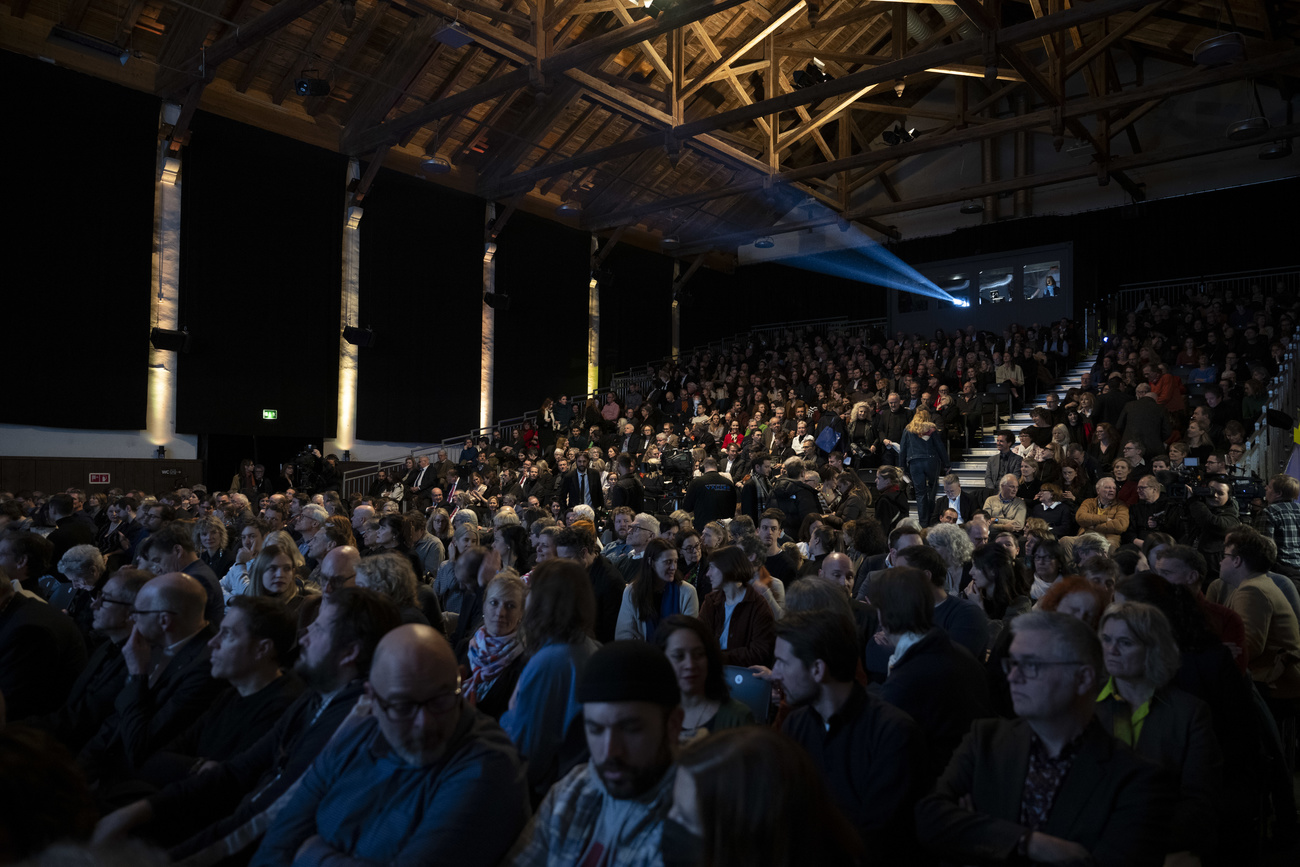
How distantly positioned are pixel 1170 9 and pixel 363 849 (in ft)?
59.7

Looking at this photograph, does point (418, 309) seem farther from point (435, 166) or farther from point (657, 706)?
point (657, 706)

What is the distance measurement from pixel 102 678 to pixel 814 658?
253cm

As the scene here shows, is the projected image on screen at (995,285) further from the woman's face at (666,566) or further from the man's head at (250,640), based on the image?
the man's head at (250,640)

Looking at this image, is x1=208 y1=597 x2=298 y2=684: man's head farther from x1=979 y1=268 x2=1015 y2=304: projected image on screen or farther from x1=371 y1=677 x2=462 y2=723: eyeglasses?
x1=979 y1=268 x2=1015 y2=304: projected image on screen

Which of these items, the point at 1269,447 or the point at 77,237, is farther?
the point at 77,237

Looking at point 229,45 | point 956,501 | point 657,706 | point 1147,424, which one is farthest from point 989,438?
point 229,45

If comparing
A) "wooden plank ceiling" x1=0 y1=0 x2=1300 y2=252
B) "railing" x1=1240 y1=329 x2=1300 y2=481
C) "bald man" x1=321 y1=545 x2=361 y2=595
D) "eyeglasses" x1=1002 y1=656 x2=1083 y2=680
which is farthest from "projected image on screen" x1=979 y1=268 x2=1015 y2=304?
"eyeglasses" x1=1002 y1=656 x2=1083 y2=680

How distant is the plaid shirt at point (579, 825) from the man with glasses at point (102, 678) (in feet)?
6.42

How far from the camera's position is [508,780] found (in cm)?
189

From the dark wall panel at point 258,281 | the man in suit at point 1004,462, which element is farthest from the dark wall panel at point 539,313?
the man in suit at point 1004,462

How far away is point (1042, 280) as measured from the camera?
62.3ft

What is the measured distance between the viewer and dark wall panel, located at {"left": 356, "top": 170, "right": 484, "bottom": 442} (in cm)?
1681

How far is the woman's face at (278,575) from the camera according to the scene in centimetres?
410

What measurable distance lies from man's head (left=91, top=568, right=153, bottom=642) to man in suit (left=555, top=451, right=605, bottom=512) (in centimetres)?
800
